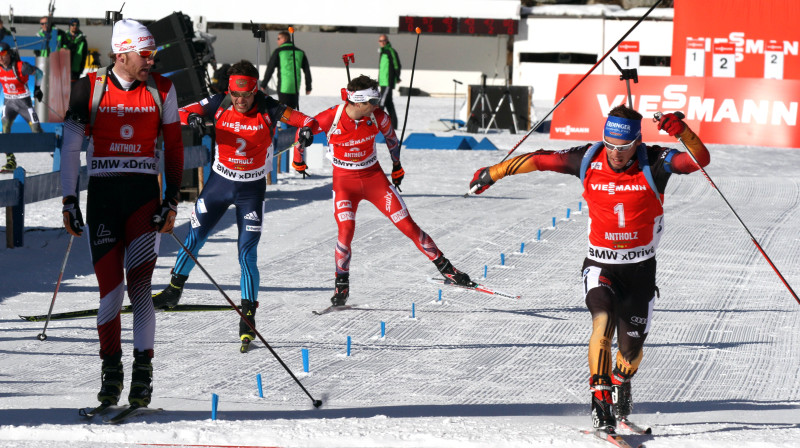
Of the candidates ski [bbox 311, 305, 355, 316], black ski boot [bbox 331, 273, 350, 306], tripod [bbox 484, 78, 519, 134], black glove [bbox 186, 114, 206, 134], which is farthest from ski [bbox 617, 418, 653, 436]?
tripod [bbox 484, 78, 519, 134]

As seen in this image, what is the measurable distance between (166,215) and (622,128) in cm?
234

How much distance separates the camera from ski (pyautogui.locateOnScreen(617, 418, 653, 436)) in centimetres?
519

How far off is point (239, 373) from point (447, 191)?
28.4 feet

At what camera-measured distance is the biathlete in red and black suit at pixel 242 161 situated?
24.4 feet

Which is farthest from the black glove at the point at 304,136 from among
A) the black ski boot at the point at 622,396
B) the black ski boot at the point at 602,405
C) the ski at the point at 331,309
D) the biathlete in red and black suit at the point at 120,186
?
the black ski boot at the point at 602,405

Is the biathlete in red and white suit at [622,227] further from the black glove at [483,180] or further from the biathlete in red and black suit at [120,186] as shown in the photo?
the biathlete in red and black suit at [120,186]

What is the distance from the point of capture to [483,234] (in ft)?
38.9

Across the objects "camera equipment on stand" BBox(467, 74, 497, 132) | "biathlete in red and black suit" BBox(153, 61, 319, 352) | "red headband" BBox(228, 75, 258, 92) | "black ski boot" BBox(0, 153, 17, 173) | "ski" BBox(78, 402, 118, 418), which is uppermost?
"red headband" BBox(228, 75, 258, 92)

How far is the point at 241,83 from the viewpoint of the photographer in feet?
24.4

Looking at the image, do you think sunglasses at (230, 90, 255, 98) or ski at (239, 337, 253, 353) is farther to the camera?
sunglasses at (230, 90, 255, 98)

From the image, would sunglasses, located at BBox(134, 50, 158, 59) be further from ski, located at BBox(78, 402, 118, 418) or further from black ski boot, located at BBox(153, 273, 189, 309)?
black ski boot, located at BBox(153, 273, 189, 309)

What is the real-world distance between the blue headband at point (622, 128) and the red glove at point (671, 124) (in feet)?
0.43

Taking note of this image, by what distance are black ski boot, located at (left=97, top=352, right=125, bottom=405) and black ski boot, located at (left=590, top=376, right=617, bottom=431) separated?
2.37 meters

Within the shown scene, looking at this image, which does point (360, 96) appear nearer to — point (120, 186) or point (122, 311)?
point (122, 311)
